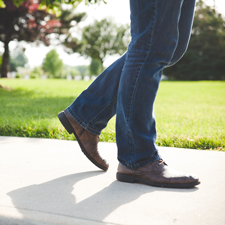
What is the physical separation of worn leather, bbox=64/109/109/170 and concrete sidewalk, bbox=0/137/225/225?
0.10m

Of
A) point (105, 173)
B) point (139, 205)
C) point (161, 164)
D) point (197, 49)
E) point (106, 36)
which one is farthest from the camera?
point (106, 36)

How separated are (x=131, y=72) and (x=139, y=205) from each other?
71cm

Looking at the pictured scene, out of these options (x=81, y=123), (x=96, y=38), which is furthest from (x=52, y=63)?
(x=81, y=123)

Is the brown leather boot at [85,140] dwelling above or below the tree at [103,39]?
below

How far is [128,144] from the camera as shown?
1.50 metres

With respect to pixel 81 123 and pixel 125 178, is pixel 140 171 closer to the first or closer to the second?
pixel 125 178

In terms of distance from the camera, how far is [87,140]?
166 centimetres

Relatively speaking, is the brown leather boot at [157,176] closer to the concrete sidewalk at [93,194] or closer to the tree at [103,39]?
the concrete sidewalk at [93,194]

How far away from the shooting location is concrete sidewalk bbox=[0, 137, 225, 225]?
1064 millimetres

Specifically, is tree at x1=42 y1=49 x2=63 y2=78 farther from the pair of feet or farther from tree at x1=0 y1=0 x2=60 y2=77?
the pair of feet

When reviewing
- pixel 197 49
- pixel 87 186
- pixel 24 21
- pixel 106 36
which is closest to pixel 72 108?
pixel 87 186

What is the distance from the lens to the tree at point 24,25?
15.0 meters

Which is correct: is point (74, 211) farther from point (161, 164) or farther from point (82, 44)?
point (82, 44)

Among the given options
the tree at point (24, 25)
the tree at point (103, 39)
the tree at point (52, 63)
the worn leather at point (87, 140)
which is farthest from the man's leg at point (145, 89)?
the tree at point (52, 63)
